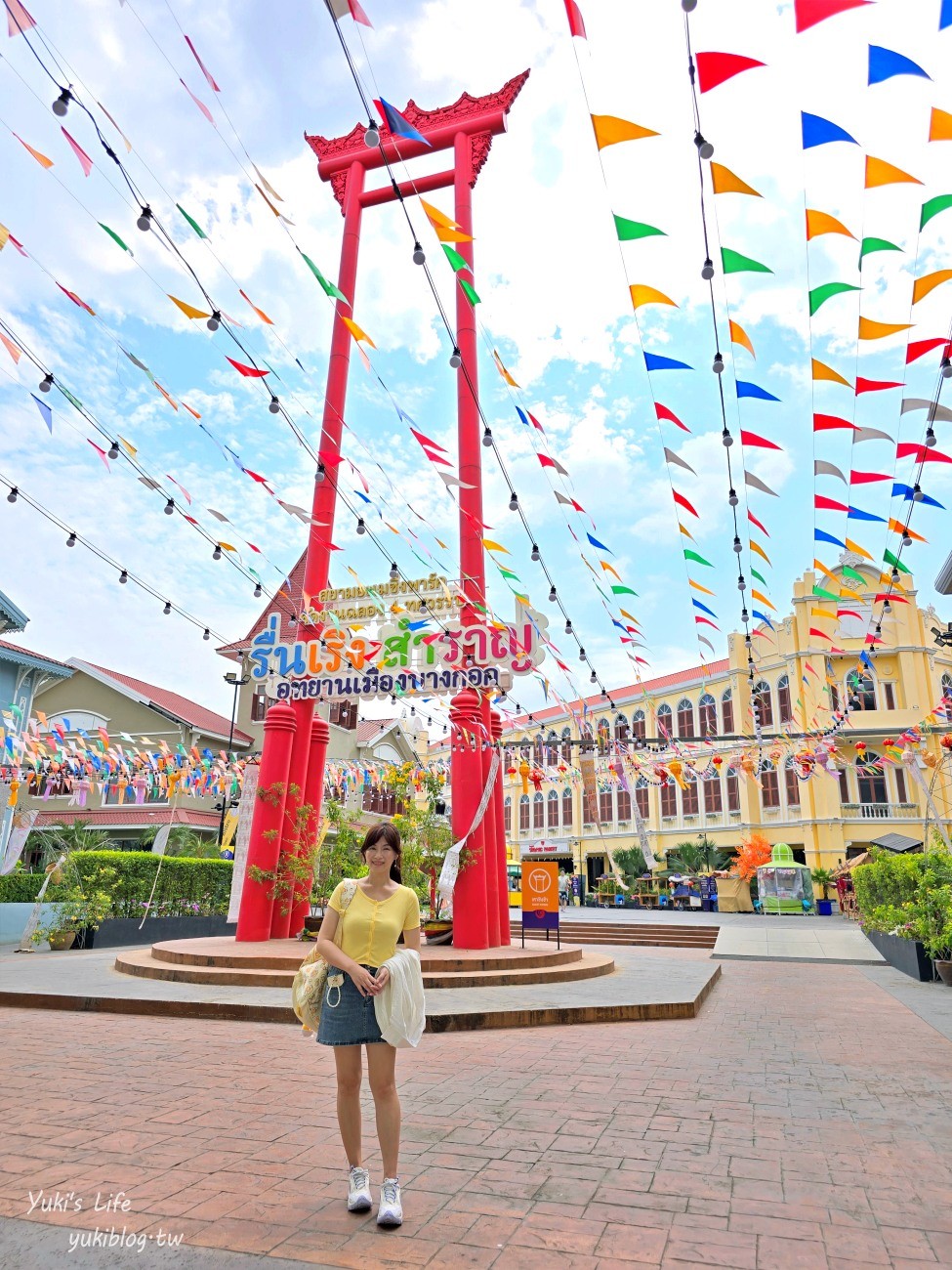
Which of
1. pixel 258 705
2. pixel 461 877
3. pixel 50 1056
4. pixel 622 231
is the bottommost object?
pixel 50 1056

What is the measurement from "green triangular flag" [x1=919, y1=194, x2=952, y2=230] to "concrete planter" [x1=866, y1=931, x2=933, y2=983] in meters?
10.5

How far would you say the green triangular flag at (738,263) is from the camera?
527 centimetres

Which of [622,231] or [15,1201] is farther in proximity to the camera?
[622,231]

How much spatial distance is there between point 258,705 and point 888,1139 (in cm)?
2715

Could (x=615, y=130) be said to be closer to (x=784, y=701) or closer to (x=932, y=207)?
(x=932, y=207)

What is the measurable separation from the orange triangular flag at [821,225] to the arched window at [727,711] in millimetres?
35771

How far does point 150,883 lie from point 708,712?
28472 mm

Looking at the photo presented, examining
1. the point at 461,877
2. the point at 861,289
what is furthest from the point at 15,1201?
the point at 461,877

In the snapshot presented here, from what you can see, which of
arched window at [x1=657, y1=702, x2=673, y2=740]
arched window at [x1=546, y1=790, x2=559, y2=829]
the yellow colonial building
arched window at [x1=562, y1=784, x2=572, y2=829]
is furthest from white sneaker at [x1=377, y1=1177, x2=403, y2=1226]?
arched window at [x1=546, y1=790, x2=559, y2=829]

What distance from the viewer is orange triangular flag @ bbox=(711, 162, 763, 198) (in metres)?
4.73

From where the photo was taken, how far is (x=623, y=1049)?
646 centimetres

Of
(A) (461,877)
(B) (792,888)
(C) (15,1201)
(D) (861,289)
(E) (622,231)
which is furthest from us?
(B) (792,888)

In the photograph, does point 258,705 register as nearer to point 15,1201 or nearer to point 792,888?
point 792,888

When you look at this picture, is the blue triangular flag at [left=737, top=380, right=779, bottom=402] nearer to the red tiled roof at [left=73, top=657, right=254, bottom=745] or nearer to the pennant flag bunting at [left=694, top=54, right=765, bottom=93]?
the pennant flag bunting at [left=694, top=54, right=765, bottom=93]
